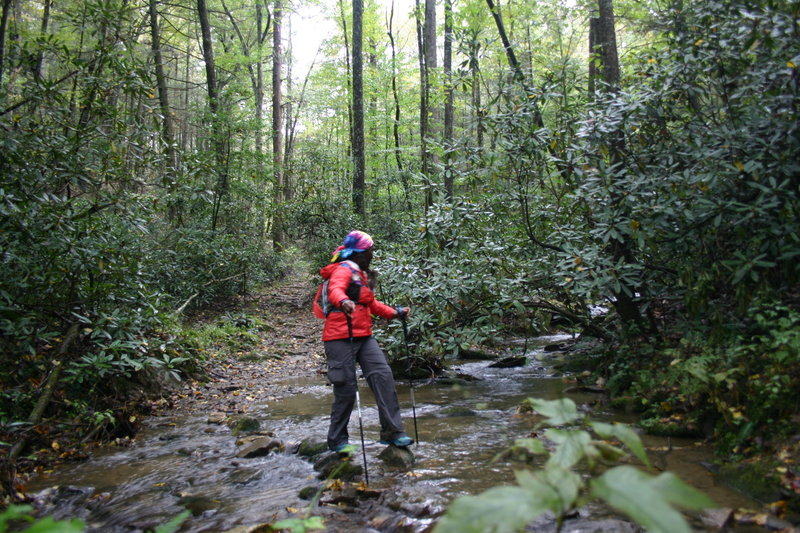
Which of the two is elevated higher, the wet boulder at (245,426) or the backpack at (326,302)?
the backpack at (326,302)

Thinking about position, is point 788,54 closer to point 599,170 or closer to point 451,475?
point 599,170

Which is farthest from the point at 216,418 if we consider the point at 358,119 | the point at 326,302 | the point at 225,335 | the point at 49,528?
the point at 358,119

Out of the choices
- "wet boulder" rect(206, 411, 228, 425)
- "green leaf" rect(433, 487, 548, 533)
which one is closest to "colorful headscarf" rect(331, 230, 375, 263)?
"wet boulder" rect(206, 411, 228, 425)

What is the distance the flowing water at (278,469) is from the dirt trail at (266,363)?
2.50 feet

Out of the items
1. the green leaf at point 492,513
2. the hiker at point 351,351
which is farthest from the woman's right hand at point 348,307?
the green leaf at point 492,513

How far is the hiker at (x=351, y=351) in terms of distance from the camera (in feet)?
16.4

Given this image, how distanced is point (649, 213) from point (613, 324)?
2543 mm

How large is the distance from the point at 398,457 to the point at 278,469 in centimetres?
123

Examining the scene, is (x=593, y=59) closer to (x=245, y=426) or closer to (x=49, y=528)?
(x=245, y=426)

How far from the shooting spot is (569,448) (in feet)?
6.77

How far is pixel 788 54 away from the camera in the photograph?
16.0ft

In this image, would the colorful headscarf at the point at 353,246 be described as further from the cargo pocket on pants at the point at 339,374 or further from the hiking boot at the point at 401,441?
the hiking boot at the point at 401,441

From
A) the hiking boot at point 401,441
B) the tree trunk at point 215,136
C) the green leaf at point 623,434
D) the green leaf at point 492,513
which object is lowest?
the hiking boot at point 401,441

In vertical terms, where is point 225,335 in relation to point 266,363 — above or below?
above
